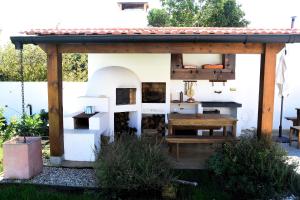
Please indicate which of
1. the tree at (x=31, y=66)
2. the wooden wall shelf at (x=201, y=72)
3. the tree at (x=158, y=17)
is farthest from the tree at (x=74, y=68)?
the tree at (x=158, y=17)

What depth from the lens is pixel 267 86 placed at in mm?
6965

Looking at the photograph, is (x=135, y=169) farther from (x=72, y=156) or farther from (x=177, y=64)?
(x=177, y=64)

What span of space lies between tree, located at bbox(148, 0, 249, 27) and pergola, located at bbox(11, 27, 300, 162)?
1952 centimetres

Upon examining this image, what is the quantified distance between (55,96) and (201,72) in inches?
263

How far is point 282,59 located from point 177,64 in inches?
170

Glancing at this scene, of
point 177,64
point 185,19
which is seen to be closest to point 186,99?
point 177,64

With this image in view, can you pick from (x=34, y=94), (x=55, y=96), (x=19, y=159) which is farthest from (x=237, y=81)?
(x=34, y=94)

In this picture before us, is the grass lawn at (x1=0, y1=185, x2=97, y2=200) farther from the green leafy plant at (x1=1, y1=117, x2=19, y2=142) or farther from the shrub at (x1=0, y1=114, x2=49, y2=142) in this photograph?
the green leafy plant at (x1=1, y1=117, x2=19, y2=142)

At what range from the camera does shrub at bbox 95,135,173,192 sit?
18.9ft

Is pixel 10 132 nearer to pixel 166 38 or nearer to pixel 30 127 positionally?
pixel 30 127

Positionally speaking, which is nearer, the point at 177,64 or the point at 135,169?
the point at 135,169

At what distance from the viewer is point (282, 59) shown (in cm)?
921

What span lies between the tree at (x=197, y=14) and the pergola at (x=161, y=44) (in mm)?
19525

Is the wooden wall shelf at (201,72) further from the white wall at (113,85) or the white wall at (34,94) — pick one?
the white wall at (34,94)
